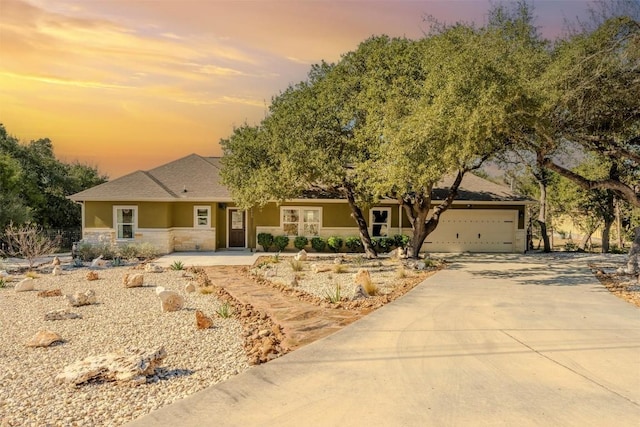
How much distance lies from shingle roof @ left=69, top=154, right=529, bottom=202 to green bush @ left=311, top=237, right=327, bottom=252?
2065 millimetres

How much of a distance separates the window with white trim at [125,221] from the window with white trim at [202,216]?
263 centimetres

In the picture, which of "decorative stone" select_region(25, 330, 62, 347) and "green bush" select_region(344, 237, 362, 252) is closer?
"decorative stone" select_region(25, 330, 62, 347)

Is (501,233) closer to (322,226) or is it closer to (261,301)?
(322,226)

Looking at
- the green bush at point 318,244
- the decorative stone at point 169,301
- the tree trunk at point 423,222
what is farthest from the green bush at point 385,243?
the decorative stone at point 169,301

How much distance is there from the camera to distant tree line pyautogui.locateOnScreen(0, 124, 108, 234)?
893 inches

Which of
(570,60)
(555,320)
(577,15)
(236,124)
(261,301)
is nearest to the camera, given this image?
(555,320)

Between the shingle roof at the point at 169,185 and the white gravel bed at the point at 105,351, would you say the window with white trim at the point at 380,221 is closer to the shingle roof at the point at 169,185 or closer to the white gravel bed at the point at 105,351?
the shingle roof at the point at 169,185

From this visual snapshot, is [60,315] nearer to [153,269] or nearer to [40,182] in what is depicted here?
[153,269]

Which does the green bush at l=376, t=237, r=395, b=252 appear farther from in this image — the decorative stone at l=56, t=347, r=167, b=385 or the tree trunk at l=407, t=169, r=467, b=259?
the decorative stone at l=56, t=347, r=167, b=385

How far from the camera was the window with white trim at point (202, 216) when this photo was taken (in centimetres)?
2105

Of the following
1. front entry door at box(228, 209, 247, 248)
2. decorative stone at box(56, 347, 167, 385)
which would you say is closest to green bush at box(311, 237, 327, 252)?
front entry door at box(228, 209, 247, 248)

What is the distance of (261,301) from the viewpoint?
976cm

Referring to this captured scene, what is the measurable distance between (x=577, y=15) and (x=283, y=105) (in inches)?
384

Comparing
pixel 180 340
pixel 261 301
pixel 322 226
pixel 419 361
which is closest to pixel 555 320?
pixel 419 361
